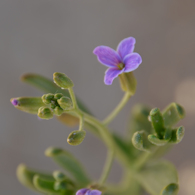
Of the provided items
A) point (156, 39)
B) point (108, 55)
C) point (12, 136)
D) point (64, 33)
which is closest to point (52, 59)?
Answer: point (64, 33)

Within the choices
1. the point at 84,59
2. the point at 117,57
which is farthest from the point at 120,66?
the point at 84,59

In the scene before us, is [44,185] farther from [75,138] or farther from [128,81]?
[128,81]

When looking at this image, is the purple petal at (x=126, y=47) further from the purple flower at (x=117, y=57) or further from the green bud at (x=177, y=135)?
the green bud at (x=177, y=135)

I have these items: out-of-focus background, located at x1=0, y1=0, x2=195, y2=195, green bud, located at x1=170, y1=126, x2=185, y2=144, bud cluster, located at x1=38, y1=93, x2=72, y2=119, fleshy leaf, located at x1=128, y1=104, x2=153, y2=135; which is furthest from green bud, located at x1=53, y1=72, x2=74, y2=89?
out-of-focus background, located at x1=0, y1=0, x2=195, y2=195

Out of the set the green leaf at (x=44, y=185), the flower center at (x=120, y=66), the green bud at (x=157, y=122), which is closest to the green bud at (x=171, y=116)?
the green bud at (x=157, y=122)

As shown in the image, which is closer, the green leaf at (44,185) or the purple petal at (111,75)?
the purple petal at (111,75)
